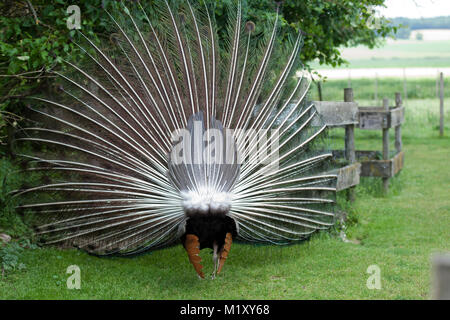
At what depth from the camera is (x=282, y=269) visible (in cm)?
627

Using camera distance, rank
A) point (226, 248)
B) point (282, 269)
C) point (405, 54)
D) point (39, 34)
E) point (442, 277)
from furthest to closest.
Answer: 1. point (405, 54)
2. point (39, 34)
3. point (282, 269)
4. point (226, 248)
5. point (442, 277)

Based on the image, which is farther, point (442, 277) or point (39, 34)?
point (39, 34)

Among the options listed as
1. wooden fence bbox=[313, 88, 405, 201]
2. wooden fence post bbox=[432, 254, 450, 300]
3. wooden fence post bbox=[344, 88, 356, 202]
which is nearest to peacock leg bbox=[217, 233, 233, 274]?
wooden fence bbox=[313, 88, 405, 201]

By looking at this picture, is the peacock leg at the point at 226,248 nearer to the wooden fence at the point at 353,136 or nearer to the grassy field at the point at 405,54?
the wooden fence at the point at 353,136

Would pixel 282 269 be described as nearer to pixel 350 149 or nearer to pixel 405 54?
pixel 350 149

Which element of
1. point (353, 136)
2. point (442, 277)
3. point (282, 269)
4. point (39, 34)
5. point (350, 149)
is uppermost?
point (39, 34)

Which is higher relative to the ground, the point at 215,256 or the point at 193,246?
the point at 193,246

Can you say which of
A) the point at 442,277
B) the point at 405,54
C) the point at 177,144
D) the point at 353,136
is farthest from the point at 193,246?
the point at 405,54

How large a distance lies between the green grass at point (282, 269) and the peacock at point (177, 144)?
1.09ft

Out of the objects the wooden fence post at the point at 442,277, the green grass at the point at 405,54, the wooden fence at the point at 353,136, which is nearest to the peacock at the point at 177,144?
the wooden fence at the point at 353,136

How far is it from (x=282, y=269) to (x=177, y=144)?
1773 mm

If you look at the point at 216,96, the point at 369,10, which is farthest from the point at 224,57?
the point at 369,10

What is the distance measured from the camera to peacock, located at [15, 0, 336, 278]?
18.3 feet

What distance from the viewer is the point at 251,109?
248 inches
